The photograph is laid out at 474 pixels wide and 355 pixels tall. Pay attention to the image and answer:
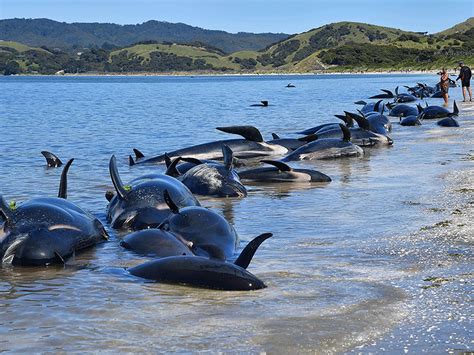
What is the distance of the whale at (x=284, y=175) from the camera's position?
14656 millimetres

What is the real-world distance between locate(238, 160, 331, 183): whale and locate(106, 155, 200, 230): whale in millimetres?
4288

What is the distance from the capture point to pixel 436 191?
12711mm

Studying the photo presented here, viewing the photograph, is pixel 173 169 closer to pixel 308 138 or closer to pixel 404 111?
pixel 308 138

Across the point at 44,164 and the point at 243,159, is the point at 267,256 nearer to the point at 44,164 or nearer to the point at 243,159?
the point at 243,159

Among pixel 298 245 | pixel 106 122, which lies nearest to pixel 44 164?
pixel 298 245

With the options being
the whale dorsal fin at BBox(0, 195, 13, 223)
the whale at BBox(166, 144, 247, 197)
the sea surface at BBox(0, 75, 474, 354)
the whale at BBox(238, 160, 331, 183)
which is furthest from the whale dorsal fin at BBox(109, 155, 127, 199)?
the whale at BBox(238, 160, 331, 183)

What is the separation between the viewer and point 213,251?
27.6ft

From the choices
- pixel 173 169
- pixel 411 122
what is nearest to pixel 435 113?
pixel 411 122

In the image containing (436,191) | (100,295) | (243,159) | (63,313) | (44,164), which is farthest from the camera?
(44,164)

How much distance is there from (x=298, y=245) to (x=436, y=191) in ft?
14.4

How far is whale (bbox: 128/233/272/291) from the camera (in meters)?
7.07

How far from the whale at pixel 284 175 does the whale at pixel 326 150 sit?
3.28 metres

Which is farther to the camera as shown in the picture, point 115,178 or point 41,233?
point 115,178

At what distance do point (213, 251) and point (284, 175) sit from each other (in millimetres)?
6556
